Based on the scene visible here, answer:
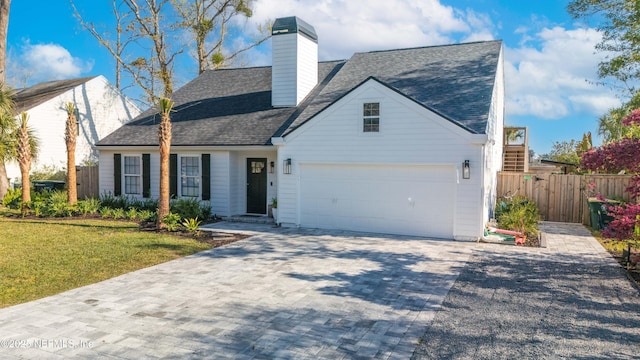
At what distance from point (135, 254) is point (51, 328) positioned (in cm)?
403

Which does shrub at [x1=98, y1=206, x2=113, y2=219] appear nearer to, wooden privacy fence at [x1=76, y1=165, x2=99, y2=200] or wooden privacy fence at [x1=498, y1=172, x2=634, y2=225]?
wooden privacy fence at [x1=76, y1=165, x2=99, y2=200]

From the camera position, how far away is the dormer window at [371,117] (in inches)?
466

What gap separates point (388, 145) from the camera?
38.5 ft

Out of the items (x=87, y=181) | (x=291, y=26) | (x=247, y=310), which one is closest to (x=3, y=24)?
(x=87, y=181)

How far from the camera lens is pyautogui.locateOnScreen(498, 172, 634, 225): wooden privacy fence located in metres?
14.5

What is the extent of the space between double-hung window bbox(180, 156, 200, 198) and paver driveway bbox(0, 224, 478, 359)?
20.4 ft

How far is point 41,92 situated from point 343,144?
21268 mm

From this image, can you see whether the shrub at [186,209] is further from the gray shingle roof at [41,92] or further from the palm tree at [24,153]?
the gray shingle roof at [41,92]

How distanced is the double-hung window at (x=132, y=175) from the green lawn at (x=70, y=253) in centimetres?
302

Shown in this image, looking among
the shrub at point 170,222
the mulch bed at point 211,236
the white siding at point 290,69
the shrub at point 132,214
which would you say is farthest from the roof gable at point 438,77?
the shrub at point 132,214

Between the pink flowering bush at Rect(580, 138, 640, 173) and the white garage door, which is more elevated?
the pink flowering bush at Rect(580, 138, 640, 173)

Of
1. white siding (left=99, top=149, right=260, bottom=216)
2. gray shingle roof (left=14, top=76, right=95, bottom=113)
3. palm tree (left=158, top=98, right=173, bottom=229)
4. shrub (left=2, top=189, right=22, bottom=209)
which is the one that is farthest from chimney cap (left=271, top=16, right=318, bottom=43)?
gray shingle roof (left=14, top=76, right=95, bottom=113)

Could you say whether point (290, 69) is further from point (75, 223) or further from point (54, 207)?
point (54, 207)

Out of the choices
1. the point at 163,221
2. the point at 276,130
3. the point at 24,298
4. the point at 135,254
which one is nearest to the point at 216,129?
the point at 276,130
